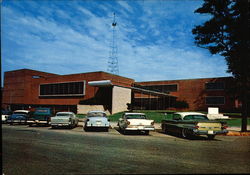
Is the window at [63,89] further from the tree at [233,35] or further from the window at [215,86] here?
the tree at [233,35]

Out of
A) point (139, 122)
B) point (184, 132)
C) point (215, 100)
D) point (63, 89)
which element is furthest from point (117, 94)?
point (184, 132)

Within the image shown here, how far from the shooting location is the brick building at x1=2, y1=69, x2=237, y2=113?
41.0 m

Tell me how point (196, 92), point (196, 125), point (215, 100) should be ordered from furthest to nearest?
point (196, 92) → point (215, 100) → point (196, 125)

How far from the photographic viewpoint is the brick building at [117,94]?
41041 mm

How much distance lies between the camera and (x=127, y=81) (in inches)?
1939

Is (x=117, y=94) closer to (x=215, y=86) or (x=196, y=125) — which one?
(x=215, y=86)

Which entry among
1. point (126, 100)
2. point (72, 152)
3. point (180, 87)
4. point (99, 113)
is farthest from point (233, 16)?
point (180, 87)

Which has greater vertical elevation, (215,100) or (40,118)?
(215,100)

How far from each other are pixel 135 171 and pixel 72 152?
10.4 ft

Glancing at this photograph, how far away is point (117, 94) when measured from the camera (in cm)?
3816

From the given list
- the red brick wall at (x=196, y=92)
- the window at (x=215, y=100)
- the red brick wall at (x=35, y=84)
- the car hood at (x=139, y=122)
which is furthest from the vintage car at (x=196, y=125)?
the window at (x=215, y=100)

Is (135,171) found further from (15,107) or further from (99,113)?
(15,107)

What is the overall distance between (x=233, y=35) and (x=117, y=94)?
934 inches

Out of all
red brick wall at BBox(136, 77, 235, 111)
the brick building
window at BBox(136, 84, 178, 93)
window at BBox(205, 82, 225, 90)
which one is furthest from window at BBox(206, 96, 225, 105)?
window at BBox(136, 84, 178, 93)
